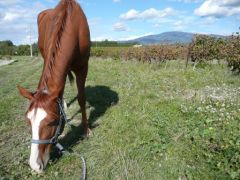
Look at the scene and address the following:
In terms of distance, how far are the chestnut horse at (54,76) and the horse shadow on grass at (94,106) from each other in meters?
0.27

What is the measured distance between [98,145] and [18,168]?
114cm

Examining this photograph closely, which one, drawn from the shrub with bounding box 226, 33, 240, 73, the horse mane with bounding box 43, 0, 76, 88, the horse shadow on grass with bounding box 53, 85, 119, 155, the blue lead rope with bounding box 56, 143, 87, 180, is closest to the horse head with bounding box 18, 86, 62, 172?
the horse mane with bounding box 43, 0, 76, 88

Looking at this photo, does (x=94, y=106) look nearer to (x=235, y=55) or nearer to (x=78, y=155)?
(x=78, y=155)

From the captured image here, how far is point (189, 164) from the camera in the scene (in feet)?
13.1

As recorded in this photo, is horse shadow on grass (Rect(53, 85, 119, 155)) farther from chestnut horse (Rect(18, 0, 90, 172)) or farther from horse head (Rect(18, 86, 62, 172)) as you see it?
horse head (Rect(18, 86, 62, 172))

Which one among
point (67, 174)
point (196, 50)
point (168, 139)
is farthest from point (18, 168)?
point (196, 50)

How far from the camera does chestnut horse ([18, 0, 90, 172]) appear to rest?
12.0 ft

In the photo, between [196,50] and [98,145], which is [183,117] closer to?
[98,145]

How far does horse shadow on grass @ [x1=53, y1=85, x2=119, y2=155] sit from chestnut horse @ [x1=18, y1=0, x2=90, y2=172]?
0.27m

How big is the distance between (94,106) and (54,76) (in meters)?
3.25

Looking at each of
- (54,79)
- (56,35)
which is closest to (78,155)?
(54,79)

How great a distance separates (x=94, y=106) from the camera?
722cm

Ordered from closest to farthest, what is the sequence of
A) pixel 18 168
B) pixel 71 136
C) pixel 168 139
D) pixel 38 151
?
pixel 38 151 → pixel 18 168 → pixel 168 139 → pixel 71 136

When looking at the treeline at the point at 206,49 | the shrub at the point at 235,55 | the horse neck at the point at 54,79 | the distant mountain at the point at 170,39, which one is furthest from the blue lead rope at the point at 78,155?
the distant mountain at the point at 170,39
